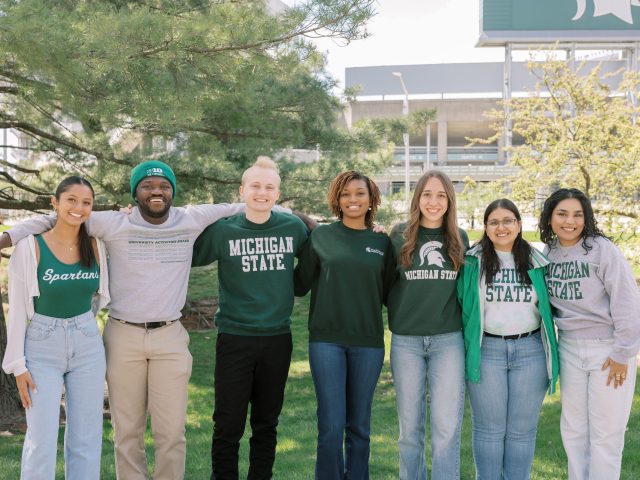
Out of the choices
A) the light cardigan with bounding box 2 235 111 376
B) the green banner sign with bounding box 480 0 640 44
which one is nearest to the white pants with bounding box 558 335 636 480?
the light cardigan with bounding box 2 235 111 376

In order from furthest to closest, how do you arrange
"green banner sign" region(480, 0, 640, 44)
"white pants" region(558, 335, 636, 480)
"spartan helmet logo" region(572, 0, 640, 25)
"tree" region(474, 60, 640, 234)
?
"spartan helmet logo" region(572, 0, 640, 25) → "green banner sign" region(480, 0, 640, 44) → "tree" region(474, 60, 640, 234) → "white pants" region(558, 335, 636, 480)

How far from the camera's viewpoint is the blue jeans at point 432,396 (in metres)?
3.76

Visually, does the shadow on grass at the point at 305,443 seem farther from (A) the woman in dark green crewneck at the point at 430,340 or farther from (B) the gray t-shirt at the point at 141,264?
(B) the gray t-shirt at the point at 141,264

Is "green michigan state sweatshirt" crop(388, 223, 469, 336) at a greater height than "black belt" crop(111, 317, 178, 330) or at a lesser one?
greater

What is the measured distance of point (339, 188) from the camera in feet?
12.9

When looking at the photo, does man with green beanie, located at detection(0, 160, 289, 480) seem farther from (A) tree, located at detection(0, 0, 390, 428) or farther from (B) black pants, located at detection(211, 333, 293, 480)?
(A) tree, located at detection(0, 0, 390, 428)

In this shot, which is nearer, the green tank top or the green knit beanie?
the green tank top

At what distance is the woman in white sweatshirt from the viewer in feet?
12.0

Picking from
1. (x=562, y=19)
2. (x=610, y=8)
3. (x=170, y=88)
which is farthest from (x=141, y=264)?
(x=610, y=8)

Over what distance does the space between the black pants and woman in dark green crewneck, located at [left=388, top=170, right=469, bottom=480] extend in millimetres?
690

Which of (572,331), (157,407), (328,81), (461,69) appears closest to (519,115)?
(328,81)

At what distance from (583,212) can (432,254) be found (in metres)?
0.89

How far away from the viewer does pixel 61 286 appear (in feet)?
11.4

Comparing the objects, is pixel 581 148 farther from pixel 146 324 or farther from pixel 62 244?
pixel 62 244
